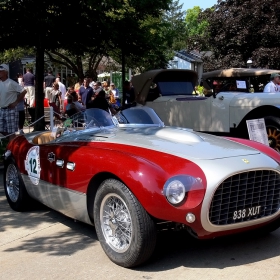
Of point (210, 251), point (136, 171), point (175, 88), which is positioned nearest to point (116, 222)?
point (136, 171)

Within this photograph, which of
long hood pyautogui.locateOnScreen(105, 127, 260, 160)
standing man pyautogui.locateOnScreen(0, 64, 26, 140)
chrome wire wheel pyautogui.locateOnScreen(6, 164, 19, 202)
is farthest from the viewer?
standing man pyautogui.locateOnScreen(0, 64, 26, 140)

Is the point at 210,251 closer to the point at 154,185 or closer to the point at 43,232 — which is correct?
the point at 154,185

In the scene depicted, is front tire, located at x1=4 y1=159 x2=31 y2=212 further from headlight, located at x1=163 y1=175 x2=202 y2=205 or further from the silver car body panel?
the silver car body panel

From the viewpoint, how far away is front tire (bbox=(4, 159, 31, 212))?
5.60 metres

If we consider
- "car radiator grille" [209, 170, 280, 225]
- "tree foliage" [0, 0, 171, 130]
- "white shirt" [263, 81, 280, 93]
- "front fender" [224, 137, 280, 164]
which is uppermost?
"tree foliage" [0, 0, 171, 130]

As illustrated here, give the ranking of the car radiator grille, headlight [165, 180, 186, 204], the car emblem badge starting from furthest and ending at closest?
the car emblem badge
the car radiator grille
headlight [165, 180, 186, 204]

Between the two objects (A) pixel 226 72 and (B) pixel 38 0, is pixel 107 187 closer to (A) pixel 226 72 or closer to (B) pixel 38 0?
(B) pixel 38 0

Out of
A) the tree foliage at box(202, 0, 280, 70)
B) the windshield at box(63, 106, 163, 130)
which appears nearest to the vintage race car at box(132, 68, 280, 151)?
the windshield at box(63, 106, 163, 130)

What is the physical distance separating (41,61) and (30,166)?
6.42 metres

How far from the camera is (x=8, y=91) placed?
8.66m

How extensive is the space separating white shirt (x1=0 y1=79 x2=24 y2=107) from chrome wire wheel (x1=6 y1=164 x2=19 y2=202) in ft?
10.0

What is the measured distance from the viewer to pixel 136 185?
3.72 metres

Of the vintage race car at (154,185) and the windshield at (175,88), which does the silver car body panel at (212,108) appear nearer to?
the windshield at (175,88)

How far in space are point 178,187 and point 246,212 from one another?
27.5 inches
